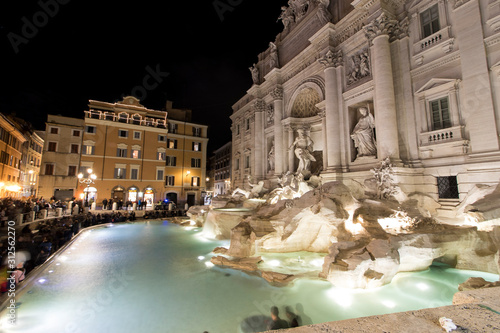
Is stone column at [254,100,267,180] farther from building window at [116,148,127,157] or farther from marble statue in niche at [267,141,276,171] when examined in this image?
building window at [116,148,127,157]

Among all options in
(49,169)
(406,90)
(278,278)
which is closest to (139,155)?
(49,169)

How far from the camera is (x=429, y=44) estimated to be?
1033 centimetres

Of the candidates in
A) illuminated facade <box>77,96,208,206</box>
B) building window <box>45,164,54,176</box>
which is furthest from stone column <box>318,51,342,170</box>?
building window <box>45,164,54,176</box>

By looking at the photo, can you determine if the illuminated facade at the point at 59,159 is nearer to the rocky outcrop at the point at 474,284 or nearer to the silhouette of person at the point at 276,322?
the silhouette of person at the point at 276,322

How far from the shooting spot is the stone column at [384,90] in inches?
425

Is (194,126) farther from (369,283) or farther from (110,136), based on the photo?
(369,283)

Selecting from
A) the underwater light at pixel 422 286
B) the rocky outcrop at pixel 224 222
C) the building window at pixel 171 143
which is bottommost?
the underwater light at pixel 422 286

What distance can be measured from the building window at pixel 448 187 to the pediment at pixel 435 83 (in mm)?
3822

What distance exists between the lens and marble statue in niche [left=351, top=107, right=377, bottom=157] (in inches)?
487

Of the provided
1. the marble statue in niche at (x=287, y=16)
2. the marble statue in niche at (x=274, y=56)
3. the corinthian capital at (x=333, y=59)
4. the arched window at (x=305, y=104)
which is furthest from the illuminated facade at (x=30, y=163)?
the corinthian capital at (x=333, y=59)

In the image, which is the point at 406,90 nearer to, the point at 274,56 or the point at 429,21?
the point at 429,21

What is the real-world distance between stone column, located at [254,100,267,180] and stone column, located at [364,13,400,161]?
38.3ft

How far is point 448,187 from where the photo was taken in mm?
9578

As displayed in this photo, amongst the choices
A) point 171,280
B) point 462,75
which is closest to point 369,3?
point 462,75
